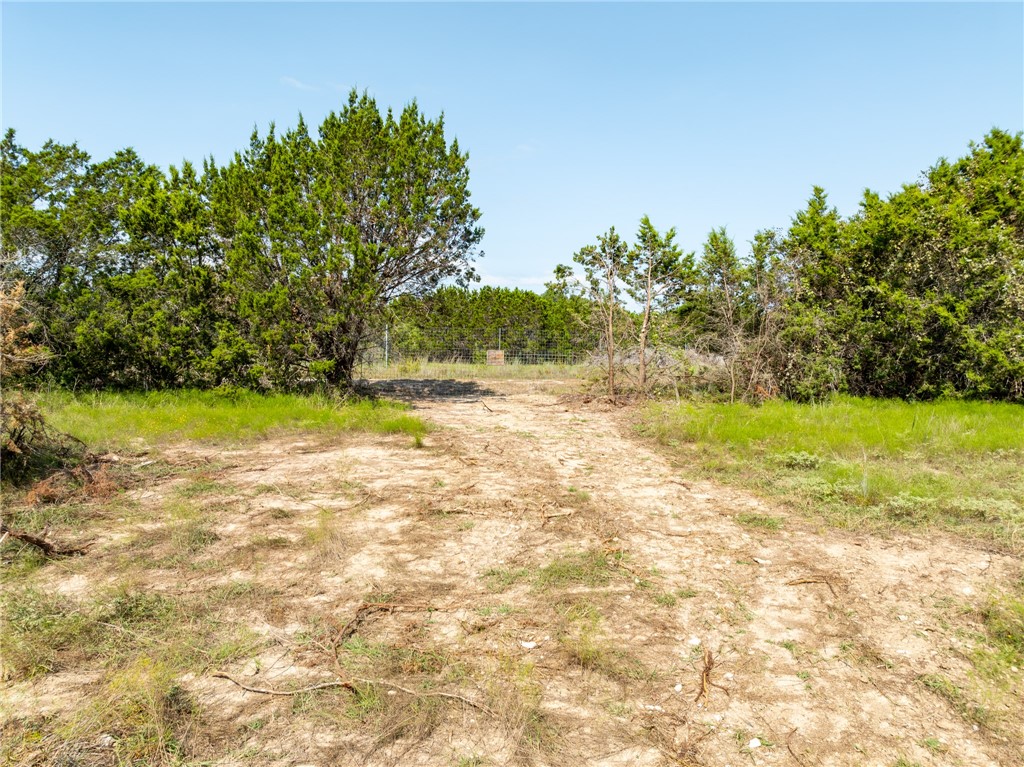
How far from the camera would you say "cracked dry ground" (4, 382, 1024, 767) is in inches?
87.7

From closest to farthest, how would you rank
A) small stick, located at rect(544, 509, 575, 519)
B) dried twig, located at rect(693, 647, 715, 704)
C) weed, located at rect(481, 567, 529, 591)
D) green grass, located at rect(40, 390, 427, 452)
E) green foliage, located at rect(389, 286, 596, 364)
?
dried twig, located at rect(693, 647, 715, 704)
weed, located at rect(481, 567, 529, 591)
small stick, located at rect(544, 509, 575, 519)
green grass, located at rect(40, 390, 427, 452)
green foliage, located at rect(389, 286, 596, 364)

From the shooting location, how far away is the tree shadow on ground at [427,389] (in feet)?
43.3

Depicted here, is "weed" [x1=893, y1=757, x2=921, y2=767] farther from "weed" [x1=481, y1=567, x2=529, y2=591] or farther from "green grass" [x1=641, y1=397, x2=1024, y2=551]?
"green grass" [x1=641, y1=397, x2=1024, y2=551]

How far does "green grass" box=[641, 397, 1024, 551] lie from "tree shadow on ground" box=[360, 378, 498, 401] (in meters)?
5.37

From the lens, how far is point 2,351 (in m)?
4.98

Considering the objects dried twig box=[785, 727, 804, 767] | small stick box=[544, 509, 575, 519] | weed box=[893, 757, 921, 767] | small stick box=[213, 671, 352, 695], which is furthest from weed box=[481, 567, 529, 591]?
weed box=[893, 757, 921, 767]

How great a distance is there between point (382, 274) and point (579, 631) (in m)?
9.79

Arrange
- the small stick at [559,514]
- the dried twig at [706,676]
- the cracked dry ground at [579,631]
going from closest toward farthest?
1. the cracked dry ground at [579,631]
2. the dried twig at [706,676]
3. the small stick at [559,514]

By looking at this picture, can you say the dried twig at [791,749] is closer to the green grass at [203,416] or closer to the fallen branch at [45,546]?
the fallen branch at [45,546]

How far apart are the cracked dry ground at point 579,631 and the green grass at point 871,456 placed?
1.97 feet

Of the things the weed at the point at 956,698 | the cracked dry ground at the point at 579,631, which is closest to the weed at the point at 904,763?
the cracked dry ground at the point at 579,631

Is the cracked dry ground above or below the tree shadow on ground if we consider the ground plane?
below

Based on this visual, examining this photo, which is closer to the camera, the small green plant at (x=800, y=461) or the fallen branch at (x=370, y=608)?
the fallen branch at (x=370, y=608)

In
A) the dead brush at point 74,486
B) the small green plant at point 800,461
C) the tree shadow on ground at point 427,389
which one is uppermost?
the tree shadow on ground at point 427,389
